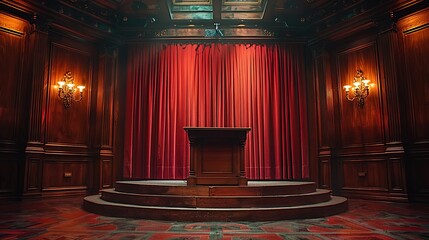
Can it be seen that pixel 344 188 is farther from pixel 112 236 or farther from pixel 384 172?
pixel 112 236

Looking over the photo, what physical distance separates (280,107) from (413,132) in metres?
2.85

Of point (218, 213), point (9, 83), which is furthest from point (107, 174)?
point (218, 213)

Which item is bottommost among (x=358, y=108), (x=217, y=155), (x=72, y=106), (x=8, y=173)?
(x=8, y=173)

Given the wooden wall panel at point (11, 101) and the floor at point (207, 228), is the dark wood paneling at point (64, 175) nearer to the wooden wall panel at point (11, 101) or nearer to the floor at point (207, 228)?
the wooden wall panel at point (11, 101)

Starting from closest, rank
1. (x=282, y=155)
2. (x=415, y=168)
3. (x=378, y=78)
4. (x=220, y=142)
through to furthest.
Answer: (x=220, y=142) → (x=415, y=168) → (x=378, y=78) → (x=282, y=155)

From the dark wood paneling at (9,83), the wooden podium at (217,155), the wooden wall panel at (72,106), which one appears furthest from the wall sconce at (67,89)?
the wooden podium at (217,155)

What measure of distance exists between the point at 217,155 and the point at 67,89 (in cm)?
414

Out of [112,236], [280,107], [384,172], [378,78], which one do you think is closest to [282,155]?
[280,107]

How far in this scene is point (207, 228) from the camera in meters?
3.40

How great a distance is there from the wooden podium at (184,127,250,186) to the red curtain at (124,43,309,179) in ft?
9.30

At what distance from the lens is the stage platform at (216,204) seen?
3.87 metres

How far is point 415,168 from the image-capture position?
19.4 ft

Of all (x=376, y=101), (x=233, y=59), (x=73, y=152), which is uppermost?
(x=233, y=59)

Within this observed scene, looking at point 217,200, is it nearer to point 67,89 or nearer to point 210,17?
point 67,89
